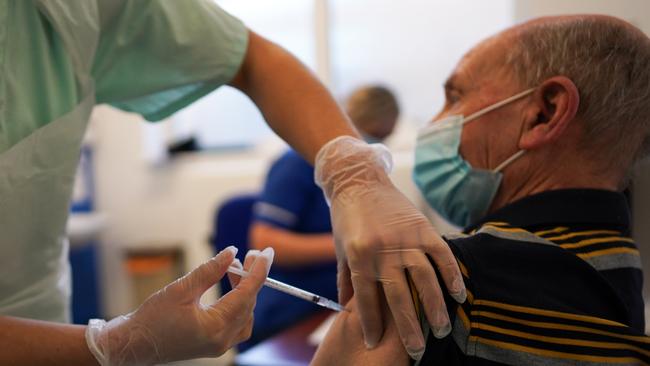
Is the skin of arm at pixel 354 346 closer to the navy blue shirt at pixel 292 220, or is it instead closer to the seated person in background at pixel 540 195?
the seated person in background at pixel 540 195

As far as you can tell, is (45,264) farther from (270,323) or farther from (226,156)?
(226,156)

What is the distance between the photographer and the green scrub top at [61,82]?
0.90 meters

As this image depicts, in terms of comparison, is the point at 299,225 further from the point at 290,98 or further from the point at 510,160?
the point at 510,160

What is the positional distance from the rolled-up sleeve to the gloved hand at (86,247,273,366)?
45cm

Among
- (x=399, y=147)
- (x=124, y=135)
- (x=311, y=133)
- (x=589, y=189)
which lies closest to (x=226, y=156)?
(x=124, y=135)

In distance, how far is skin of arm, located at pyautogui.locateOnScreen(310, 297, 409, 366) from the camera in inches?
32.8

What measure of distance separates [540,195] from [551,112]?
0.15 meters

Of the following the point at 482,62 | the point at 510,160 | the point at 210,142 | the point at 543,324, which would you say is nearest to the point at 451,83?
the point at 482,62

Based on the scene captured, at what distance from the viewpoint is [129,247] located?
4.06 m

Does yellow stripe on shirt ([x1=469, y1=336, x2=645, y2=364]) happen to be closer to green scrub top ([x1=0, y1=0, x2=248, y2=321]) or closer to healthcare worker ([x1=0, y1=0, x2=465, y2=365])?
healthcare worker ([x1=0, y1=0, x2=465, y2=365])

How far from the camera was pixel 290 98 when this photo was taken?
110 centimetres

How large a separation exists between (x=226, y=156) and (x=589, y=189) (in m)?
3.21

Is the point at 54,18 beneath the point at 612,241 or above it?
above

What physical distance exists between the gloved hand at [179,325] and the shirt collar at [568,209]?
42 centimetres
